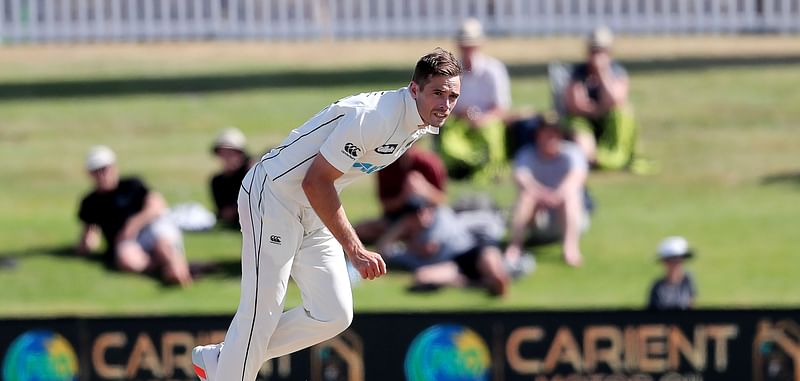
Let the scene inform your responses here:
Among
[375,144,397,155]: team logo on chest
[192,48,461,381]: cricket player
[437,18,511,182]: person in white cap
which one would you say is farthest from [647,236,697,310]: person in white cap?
[375,144,397,155]: team logo on chest

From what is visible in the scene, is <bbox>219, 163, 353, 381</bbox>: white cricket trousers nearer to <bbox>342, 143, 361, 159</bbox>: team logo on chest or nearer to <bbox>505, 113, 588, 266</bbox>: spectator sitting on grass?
<bbox>342, 143, 361, 159</bbox>: team logo on chest

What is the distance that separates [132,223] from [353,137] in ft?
20.9

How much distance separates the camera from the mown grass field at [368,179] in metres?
12.5

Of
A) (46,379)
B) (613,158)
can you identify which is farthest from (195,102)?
(46,379)

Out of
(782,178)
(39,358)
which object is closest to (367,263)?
(39,358)

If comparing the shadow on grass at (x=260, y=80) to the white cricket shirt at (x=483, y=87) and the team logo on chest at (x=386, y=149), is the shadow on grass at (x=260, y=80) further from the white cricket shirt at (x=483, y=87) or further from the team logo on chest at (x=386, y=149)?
the team logo on chest at (x=386, y=149)

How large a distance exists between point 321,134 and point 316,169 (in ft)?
0.73

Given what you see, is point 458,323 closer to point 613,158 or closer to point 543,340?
point 543,340

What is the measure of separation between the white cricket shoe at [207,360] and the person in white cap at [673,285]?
4.81 m

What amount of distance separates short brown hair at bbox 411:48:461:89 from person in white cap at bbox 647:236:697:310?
5.26 meters

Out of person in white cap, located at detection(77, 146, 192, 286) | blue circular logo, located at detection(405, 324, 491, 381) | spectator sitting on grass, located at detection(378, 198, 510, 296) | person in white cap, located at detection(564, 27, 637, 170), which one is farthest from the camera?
person in white cap, located at detection(564, 27, 637, 170)

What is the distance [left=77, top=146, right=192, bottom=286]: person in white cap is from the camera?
12.3m

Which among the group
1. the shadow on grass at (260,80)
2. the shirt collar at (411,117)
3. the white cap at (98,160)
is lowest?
the white cap at (98,160)

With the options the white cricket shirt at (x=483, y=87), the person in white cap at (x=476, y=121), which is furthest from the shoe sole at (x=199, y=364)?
the white cricket shirt at (x=483, y=87)
